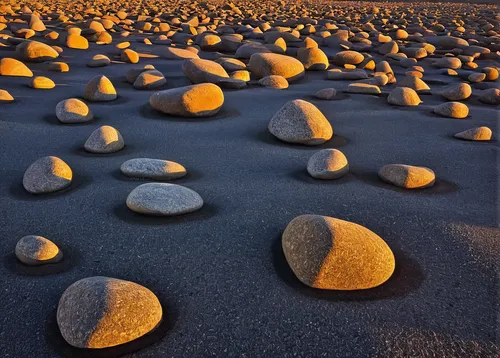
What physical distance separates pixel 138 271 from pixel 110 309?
0.93 ft

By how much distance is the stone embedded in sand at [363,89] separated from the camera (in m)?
3.70

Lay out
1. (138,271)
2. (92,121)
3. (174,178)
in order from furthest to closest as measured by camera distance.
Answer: (92,121)
(174,178)
(138,271)

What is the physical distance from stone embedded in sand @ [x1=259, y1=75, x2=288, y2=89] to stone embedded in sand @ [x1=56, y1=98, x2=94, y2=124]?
165 cm

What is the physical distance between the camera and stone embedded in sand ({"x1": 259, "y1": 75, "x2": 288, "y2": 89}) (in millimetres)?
3848

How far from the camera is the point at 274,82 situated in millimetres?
3855

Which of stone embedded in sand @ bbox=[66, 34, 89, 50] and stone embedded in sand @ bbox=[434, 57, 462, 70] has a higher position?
stone embedded in sand @ bbox=[434, 57, 462, 70]

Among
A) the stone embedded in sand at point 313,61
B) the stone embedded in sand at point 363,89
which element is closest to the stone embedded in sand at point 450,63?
the stone embedded in sand at point 313,61

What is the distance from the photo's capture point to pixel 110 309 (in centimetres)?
118

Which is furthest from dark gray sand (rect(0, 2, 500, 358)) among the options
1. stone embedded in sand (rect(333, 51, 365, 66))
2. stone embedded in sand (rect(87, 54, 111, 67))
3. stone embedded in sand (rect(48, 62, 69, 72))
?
stone embedded in sand (rect(333, 51, 365, 66))

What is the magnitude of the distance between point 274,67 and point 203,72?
2.41 feet

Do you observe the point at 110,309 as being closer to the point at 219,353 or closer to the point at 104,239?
the point at 219,353

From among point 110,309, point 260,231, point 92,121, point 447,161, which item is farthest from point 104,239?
point 447,161

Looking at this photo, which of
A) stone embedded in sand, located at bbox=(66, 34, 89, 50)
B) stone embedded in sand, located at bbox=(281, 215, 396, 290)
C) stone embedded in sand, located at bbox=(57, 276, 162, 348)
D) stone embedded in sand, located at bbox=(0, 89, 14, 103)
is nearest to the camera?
stone embedded in sand, located at bbox=(57, 276, 162, 348)

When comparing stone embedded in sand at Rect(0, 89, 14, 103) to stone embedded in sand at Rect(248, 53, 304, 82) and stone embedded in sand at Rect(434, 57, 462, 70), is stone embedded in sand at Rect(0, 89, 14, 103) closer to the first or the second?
stone embedded in sand at Rect(248, 53, 304, 82)
